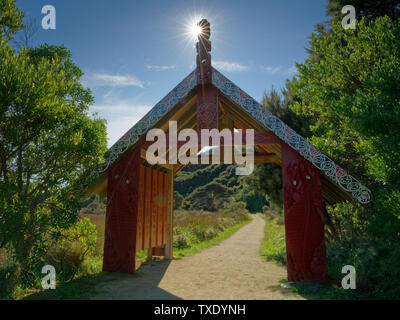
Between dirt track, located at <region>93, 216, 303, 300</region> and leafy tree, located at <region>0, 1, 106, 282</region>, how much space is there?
1828mm

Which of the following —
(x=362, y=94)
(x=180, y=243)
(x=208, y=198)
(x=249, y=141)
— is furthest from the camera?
(x=208, y=198)

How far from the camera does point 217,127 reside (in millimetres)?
6812

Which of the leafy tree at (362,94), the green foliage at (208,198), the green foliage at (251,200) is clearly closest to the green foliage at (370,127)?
the leafy tree at (362,94)

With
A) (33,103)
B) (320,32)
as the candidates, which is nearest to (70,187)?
(33,103)

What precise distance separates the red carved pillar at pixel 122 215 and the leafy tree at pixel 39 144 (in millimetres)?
873

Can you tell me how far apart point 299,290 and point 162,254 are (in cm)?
589

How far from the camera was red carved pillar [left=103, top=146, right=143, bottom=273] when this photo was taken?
673 centimetres

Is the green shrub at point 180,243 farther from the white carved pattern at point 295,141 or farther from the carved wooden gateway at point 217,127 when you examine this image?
the white carved pattern at point 295,141

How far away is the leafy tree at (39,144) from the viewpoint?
447cm

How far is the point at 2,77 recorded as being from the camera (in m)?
4.25

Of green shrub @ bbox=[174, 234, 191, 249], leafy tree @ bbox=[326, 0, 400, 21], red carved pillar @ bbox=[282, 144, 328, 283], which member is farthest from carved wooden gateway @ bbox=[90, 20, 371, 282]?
leafy tree @ bbox=[326, 0, 400, 21]

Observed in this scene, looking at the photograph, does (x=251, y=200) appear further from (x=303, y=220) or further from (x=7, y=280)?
(x=7, y=280)

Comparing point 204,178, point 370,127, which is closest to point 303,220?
point 370,127

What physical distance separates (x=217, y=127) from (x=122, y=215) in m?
3.36
